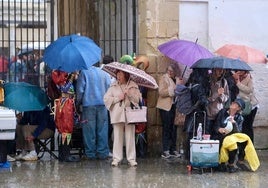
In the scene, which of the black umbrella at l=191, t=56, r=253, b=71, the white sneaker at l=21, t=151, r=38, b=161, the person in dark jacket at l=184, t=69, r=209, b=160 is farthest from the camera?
the white sneaker at l=21, t=151, r=38, b=161

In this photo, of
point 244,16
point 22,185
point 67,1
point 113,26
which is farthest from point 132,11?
point 22,185

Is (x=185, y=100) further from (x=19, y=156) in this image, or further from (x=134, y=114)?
(x=19, y=156)

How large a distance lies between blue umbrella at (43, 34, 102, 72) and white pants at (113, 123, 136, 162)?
1.09m

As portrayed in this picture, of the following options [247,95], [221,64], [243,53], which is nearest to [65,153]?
[221,64]

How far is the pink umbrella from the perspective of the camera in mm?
10498

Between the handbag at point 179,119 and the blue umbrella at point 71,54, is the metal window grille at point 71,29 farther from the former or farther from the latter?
the handbag at point 179,119

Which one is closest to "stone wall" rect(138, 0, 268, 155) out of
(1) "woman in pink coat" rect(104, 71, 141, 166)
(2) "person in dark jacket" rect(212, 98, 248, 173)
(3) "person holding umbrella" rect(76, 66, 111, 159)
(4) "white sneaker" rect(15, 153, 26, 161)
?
(3) "person holding umbrella" rect(76, 66, 111, 159)

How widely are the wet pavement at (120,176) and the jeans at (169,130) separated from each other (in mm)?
376

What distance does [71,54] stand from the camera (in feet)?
35.2

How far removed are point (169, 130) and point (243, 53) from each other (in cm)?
174

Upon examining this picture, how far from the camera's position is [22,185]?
30.4ft

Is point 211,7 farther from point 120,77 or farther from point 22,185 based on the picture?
point 22,185

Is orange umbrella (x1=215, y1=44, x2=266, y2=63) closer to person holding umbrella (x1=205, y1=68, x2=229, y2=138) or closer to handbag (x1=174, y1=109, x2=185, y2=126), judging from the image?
person holding umbrella (x1=205, y1=68, x2=229, y2=138)

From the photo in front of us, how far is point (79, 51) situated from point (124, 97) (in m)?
0.99
